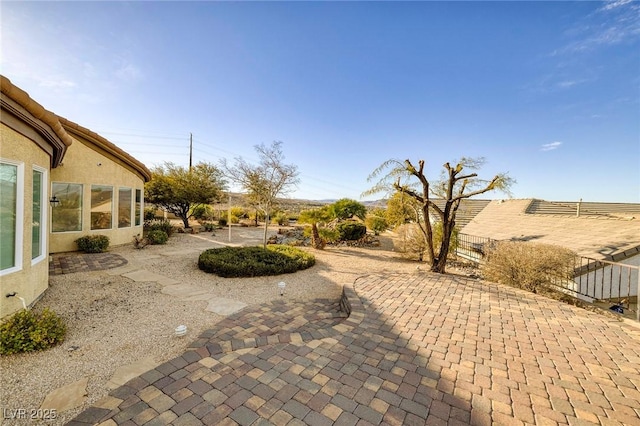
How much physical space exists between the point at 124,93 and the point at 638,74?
1841cm

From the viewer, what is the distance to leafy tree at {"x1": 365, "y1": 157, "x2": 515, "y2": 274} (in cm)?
786

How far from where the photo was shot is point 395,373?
2941mm

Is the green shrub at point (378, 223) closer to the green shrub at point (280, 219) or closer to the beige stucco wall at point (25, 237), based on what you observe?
the green shrub at point (280, 219)

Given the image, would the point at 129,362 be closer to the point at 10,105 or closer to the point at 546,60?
the point at 10,105

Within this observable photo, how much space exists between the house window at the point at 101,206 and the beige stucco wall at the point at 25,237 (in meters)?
5.81

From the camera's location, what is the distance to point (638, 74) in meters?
6.44

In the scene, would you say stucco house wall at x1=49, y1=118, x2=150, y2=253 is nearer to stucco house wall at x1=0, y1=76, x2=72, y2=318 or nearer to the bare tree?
the bare tree

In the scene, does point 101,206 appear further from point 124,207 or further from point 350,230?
point 350,230

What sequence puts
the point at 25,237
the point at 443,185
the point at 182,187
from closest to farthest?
the point at 25,237, the point at 443,185, the point at 182,187

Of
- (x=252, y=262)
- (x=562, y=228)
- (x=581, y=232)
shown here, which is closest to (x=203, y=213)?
(x=252, y=262)

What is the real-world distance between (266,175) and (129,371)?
853 cm

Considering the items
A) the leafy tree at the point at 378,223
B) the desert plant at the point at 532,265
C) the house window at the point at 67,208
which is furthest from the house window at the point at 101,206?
the desert plant at the point at 532,265

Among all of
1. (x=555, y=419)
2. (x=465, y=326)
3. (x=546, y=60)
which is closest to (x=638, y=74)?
(x=546, y=60)

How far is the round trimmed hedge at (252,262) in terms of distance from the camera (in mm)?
7473
